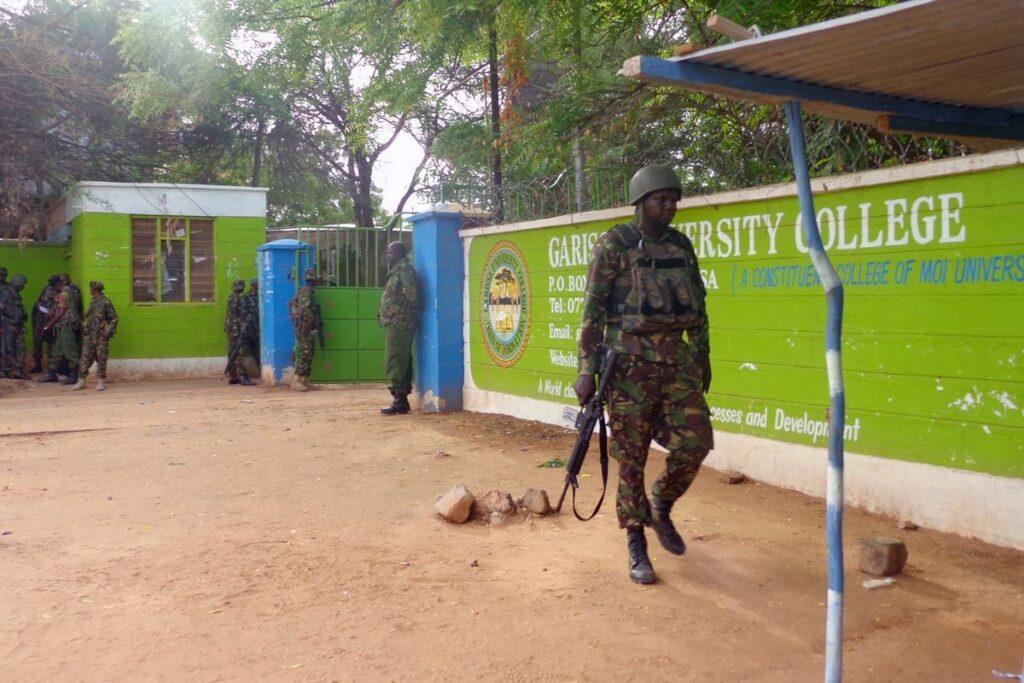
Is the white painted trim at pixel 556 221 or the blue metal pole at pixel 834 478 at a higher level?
the white painted trim at pixel 556 221

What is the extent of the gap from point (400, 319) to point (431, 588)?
5.83m

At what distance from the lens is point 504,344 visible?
9.04 metres

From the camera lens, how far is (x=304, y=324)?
12336mm

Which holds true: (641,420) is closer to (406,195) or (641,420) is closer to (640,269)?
(640,269)

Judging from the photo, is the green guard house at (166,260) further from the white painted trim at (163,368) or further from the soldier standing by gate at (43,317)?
the soldier standing by gate at (43,317)

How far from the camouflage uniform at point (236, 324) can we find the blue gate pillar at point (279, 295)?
1.63 feet

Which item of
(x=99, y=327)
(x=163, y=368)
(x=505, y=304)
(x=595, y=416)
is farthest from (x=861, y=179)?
(x=163, y=368)

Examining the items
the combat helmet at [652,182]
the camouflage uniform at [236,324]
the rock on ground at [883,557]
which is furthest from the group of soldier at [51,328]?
the rock on ground at [883,557]

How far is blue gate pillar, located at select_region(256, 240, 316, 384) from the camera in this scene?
42.4 ft

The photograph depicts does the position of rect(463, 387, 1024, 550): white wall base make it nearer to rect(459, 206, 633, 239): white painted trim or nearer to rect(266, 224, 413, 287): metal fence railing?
rect(459, 206, 633, 239): white painted trim

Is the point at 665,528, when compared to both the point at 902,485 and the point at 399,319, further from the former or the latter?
the point at 399,319

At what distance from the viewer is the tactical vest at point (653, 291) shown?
13.4ft

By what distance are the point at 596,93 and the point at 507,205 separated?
1.42 metres

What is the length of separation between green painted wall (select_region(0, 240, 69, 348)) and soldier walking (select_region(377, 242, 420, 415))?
Answer: 9.53 meters
